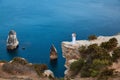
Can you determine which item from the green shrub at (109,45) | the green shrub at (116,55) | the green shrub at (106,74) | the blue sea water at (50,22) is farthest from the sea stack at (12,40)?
the green shrub at (106,74)

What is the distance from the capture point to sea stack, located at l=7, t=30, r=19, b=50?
278 feet

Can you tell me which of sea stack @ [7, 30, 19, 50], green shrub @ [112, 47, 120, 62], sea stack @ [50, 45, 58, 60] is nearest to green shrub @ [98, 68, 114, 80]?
green shrub @ [112, 47, 120, 62]

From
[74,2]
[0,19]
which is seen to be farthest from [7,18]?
[74,2]

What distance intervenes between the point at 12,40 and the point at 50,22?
12066 mm

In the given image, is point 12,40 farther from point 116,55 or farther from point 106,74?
point 106,74

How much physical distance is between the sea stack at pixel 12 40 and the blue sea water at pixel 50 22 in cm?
113

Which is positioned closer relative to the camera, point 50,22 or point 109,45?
point 109,45

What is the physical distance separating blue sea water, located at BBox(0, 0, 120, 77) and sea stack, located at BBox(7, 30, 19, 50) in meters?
1.13

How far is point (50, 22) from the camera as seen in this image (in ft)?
310

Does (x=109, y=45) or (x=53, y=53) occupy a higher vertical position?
(x=109, y=45)

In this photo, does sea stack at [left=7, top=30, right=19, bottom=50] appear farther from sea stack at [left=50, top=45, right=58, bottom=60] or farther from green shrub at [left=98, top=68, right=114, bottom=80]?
green shrub at [left=98, top=68, right=114, bottom=80]

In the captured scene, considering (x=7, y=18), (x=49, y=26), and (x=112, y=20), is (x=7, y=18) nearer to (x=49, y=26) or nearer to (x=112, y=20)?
(x=49, y=26)

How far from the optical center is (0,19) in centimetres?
9812

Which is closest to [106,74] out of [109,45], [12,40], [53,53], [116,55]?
[116,55]
